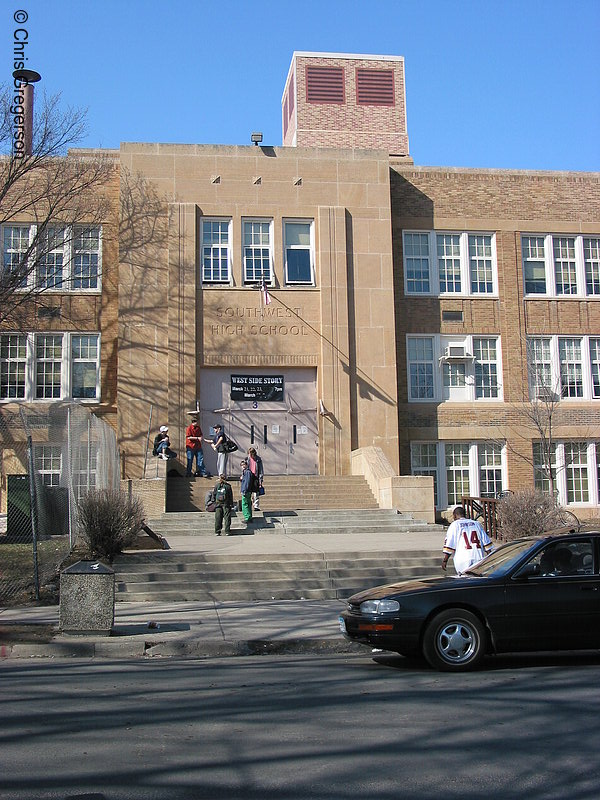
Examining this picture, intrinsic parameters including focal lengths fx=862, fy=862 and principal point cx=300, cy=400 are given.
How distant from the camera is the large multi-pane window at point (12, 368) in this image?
Result: 2714 centimetres

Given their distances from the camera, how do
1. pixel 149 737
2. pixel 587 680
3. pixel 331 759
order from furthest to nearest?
1. pixel 587 680
2. pixel 149 737
3. pixel 331 759

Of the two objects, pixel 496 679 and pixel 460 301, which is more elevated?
pixel 460 301

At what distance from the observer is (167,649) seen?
1041 cm

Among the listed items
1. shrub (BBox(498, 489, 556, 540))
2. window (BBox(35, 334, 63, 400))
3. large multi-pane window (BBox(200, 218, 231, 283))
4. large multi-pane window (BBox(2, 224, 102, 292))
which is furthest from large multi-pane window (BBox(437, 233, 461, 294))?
window (BBox(35, 334, 63, 400))

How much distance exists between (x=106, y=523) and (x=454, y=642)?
27.4 ft

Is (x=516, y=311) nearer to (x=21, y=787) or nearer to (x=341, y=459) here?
(x=341, y=459)

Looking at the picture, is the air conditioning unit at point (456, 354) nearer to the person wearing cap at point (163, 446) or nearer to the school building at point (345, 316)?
the school building at point (345, 316)

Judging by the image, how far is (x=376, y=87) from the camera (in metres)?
49.1


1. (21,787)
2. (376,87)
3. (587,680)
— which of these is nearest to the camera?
(21,787)

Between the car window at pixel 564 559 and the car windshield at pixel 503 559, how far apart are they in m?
0.19

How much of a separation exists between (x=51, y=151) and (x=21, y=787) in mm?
18880

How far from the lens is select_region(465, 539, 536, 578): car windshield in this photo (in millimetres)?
9297

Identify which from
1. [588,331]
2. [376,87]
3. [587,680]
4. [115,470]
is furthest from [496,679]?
[376,87]

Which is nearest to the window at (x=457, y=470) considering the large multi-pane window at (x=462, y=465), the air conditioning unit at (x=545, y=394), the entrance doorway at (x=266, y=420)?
the large multi-pane window at (x=462, y=465)
